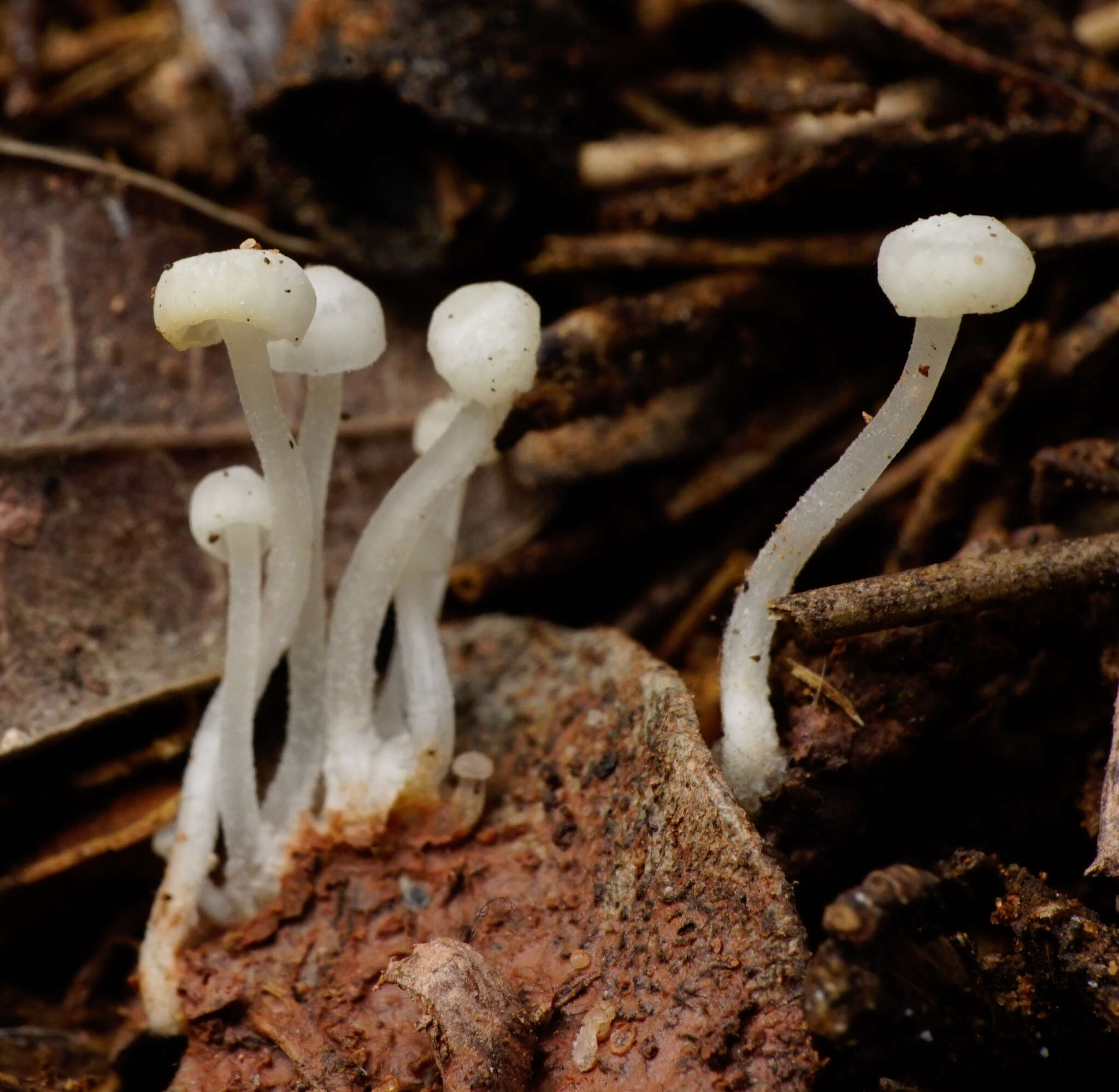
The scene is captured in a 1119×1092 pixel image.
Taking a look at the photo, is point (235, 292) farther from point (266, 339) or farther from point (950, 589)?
point (950, 589)

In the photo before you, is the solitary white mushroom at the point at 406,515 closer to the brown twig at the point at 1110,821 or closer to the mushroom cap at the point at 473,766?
the mushroom cap at the point at 473,766

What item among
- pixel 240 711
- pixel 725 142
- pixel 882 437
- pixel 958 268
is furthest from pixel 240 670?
→ pixel 725 142

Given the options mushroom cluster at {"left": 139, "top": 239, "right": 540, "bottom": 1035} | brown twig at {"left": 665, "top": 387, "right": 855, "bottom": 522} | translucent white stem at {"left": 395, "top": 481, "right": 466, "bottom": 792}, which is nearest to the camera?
mushroom cluster at {"left": 139, "top": 239, "right": 540, "bottom": 1035}

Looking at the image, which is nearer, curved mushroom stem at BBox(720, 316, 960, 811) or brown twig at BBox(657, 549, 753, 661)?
curved mushroom stem at BBox(720, 316, 960, 811)

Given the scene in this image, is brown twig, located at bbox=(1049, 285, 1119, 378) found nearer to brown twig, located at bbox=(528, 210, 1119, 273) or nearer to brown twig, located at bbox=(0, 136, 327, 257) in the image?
brown twig, located at bbox=(528, 210, 1119, 273)

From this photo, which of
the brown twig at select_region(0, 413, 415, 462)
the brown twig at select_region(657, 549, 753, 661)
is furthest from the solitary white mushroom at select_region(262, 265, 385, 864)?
the brown twig at select_region(657, 549, 753, 661)

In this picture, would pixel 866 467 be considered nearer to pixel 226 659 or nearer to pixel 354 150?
pixel 226 659

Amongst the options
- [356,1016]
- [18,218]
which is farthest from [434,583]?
[18,218]
